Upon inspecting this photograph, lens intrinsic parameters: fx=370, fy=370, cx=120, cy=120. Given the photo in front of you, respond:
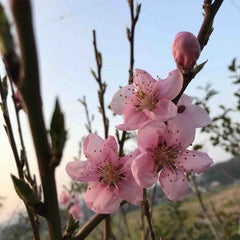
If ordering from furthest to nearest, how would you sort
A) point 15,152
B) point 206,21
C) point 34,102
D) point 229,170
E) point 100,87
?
1. point 229,170
2. point 100,87
3. point 15,152
4. point 206,21
5. point 34,102

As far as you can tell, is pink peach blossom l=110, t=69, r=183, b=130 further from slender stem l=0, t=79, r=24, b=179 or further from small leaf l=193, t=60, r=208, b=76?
slender stem l=0, t=79, r=24, b=179

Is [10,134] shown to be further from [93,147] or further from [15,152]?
[93,147]

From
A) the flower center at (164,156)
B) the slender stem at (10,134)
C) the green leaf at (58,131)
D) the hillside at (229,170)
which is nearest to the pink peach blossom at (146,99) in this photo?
the flower center at (164,156)

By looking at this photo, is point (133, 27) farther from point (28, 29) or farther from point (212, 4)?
point (28, 29)

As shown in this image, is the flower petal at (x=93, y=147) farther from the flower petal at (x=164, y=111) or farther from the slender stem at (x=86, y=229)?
the slender stem at (x=86, y=229)

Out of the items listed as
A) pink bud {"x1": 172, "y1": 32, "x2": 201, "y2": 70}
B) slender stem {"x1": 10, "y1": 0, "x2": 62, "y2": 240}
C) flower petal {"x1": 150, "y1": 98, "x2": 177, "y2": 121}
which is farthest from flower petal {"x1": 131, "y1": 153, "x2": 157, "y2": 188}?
slender stem {"x1": 10, "y1": 0, "x2": 62, "y2": 240}

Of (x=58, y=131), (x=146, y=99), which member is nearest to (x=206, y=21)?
(x=146, y=99)
